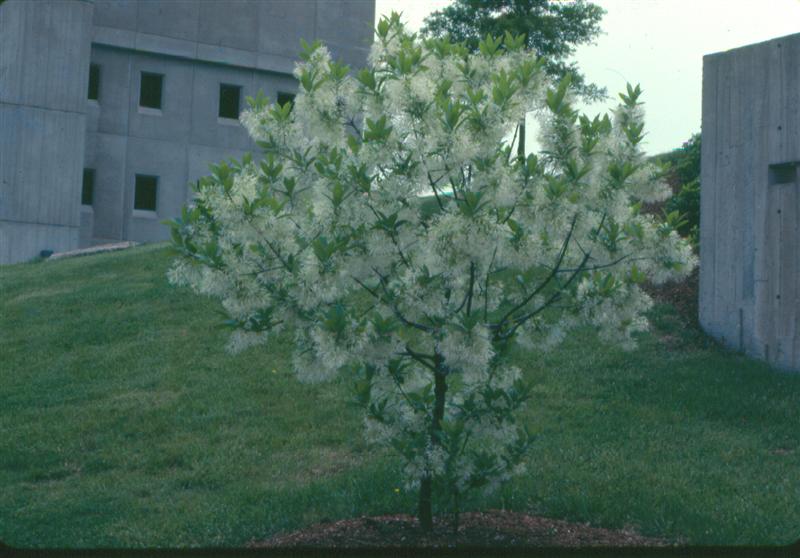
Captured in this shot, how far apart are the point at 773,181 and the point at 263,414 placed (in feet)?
21.9

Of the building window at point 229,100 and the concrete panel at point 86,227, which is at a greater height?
the building window at point 229,100

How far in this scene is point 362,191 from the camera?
20.8 ft

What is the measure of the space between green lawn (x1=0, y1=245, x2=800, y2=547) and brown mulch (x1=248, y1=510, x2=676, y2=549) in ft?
1.02

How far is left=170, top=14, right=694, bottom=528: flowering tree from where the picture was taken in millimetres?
6219

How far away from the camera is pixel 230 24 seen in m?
31.2

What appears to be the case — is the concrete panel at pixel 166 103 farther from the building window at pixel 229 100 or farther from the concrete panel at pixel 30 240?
the concrete panel at pixel 30 240

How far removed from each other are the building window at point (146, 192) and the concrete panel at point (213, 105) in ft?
6.55

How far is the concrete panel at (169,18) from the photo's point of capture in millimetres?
30141

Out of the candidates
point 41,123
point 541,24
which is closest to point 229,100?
point 41,123

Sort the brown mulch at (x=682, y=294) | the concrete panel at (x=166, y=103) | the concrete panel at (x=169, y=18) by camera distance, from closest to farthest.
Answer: the brown mulch at (x=682, y=294), the concrete panel at (x=169, y=18), the concrete panel at (x=166, y=103)

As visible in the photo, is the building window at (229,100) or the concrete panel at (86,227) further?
the building window at (229,100)

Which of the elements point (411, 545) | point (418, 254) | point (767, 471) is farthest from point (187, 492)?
point (767, 471)

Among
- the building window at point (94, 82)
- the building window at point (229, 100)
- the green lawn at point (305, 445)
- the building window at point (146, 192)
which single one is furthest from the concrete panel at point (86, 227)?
the green lawn at point (305, 445)

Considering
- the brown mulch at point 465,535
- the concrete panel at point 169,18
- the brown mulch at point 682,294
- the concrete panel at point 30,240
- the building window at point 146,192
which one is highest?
the concrete panel at point 169,18
